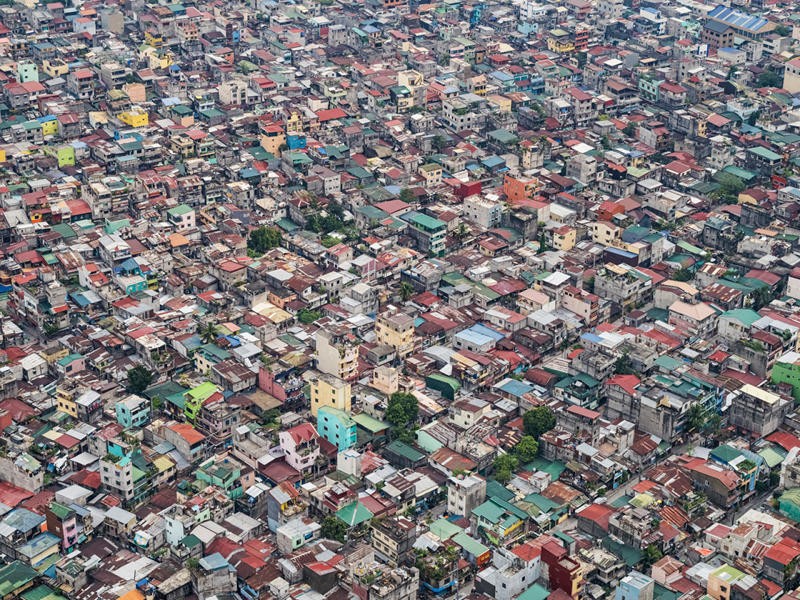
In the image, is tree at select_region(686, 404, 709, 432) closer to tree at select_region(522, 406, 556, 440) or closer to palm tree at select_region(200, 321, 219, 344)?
tree at select_region(522, 406, 556, 440)

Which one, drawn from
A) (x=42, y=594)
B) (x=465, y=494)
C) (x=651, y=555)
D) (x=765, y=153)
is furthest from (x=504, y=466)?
(x=765, y=153)

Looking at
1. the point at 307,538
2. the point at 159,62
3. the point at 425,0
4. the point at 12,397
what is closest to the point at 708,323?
the point at 307,538

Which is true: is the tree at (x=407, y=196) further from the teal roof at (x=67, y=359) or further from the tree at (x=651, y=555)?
the tree at (x=651, y=555)

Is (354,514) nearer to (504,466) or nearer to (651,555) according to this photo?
(504,466)

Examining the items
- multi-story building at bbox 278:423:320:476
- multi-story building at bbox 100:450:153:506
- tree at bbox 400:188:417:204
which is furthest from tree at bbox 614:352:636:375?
tree at bbox 400:188:417:204

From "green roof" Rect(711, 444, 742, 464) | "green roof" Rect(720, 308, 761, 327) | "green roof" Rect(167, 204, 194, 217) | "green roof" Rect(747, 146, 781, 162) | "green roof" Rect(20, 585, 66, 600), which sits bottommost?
"green roof" Rect(20, 585, 66, 600)

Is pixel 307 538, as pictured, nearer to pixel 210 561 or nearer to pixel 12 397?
pixel 210 561
